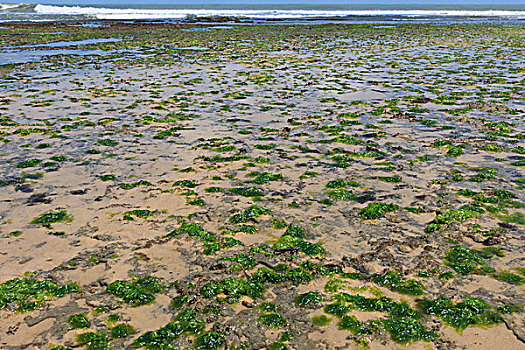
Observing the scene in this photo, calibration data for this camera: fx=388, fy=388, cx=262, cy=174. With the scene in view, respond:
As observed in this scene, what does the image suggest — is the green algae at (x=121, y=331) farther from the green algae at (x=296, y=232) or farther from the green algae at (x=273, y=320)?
the green algae at (x=296, y=232)

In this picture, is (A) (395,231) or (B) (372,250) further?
(A) (395,231)

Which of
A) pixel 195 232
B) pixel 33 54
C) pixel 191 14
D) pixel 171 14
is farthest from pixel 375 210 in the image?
pixel 171 14

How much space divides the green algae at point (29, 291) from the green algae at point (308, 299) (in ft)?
8.41

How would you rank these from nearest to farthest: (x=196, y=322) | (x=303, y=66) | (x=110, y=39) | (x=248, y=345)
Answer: (x=248, y=345) < (x=196, y=322) < (x=303, y=66) < (x=110, y=39)

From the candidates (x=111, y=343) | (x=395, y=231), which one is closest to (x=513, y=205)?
(x=395, y=231)

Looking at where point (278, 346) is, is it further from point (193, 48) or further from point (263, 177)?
point (193, 48)

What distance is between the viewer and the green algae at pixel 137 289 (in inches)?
172

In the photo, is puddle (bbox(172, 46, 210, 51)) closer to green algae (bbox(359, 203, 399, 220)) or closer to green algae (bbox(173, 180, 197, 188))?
green algae (bbox(173, 180, 197, 188))

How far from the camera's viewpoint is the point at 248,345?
12.3 ft

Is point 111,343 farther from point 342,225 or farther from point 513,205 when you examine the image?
point 513,205

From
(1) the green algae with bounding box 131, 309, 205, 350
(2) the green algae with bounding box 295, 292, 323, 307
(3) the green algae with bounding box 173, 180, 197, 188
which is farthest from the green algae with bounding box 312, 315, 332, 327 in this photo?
(3) the green algae with bounding box 173, 180, 197, 188

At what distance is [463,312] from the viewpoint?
4070mm

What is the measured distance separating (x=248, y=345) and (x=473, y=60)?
22360 mm

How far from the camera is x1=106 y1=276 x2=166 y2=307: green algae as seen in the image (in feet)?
14.3
